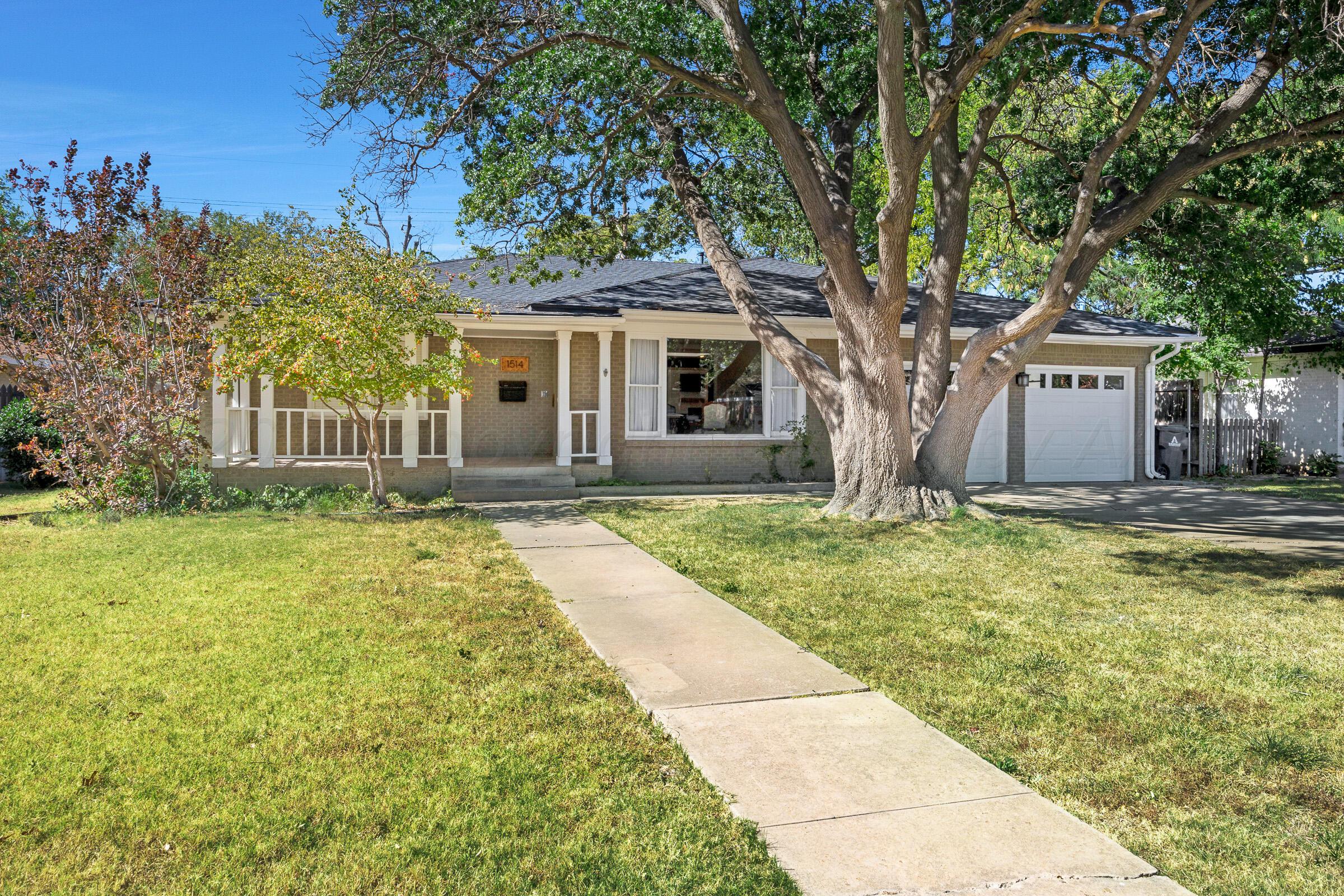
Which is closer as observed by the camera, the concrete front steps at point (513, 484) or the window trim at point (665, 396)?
the concrete front steps at point (513, 484)

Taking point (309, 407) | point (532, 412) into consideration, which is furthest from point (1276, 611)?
point (309, 407)

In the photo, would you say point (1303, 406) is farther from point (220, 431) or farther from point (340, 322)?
point (220, 431)

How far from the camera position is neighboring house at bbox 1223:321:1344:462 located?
20.6 meters

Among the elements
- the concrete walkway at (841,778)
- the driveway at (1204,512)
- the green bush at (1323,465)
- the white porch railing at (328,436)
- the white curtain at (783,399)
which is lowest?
the concrete walkway at (841,778)

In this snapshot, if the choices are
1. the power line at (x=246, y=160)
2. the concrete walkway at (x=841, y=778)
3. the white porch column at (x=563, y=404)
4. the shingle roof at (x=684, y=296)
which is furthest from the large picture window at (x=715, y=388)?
the concrete walkway at (x=841, y=778)

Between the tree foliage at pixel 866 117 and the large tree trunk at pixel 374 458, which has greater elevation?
the tree foliage at pixel 866 117

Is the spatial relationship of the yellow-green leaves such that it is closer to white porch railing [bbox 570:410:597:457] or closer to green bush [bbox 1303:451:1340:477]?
white porch railing [bbox 570:410:597:457]

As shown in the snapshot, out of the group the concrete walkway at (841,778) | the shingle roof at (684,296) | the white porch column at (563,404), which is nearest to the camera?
the concrete walkway at (841,778)

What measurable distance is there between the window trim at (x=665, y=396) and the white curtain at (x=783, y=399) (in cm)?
2

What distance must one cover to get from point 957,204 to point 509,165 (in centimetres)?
537

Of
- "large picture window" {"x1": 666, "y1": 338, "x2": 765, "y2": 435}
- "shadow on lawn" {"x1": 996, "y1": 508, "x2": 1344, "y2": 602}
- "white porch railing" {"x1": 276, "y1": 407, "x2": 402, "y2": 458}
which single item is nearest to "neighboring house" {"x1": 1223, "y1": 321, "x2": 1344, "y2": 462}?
"large picture window" {"x1": 666, "y1": 338, "x2": 765, "y2": 435}

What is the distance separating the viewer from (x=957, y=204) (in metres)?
10.8

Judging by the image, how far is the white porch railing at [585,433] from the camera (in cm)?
1490

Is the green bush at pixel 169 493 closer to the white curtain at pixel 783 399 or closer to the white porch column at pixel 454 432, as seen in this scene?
the white porch column at pixel 454 432
